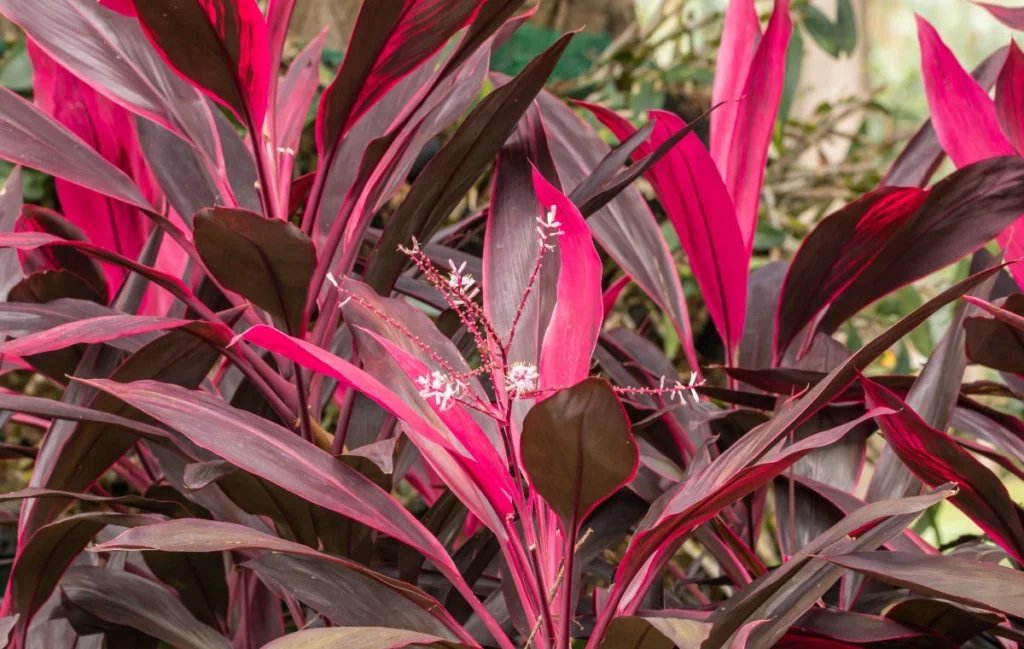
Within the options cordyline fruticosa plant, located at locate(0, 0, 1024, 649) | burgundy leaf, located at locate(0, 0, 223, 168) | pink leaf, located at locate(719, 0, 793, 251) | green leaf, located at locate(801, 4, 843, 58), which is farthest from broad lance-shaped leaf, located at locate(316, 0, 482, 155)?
green leaf, located at locate(801, 4, 843, 58)

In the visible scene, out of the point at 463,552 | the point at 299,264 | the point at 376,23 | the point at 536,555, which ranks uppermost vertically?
the point at 376,23

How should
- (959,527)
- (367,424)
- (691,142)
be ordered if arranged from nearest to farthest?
(691,142) → (367,424) → (959,527)

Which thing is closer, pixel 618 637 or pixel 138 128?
pixel 618 637

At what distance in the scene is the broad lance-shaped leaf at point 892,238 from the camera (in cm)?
52

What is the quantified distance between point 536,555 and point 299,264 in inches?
7.2

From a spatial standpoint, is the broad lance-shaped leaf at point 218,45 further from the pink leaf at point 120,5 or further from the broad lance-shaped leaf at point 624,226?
the broad lance-shaped leaf at point 624,226

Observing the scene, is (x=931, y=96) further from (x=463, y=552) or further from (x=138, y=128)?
(x=138, y=128)

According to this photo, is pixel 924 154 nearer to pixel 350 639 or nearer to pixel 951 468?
pixel 951 468

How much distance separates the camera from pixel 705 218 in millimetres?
549

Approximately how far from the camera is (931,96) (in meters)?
0.57

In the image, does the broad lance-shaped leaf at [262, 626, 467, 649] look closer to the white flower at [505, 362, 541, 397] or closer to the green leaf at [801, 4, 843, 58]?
the white flower at [505, 362, 541, 397]

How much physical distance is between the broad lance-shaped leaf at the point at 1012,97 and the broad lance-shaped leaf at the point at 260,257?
0.46 metres

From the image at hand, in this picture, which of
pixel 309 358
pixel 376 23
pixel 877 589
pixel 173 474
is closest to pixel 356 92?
pixel 376 23

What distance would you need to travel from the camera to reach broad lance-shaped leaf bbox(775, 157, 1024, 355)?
517mm
